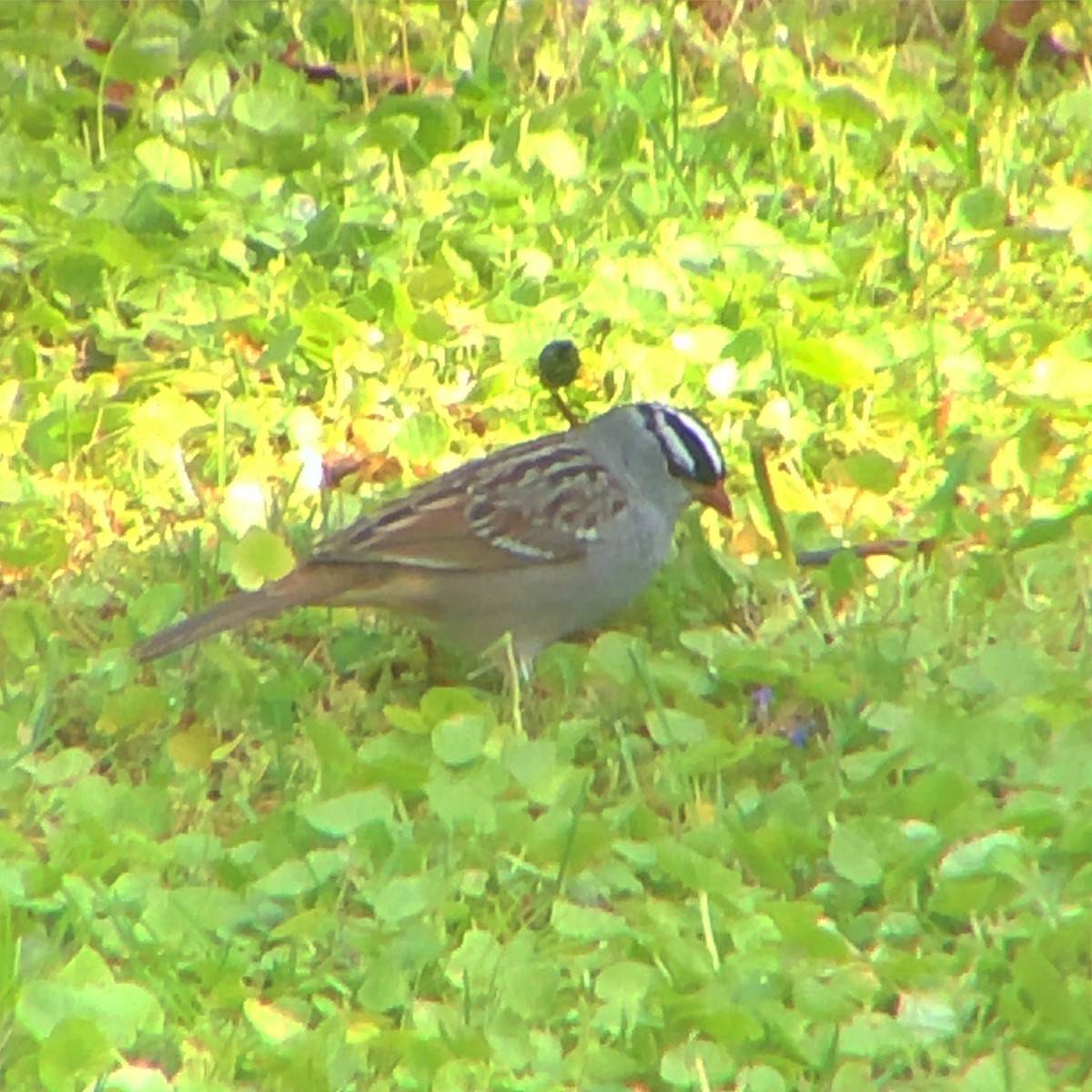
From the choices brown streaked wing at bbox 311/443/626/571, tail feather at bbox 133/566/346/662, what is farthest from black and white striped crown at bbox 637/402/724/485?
tail feather at bbox 133/566/346/662

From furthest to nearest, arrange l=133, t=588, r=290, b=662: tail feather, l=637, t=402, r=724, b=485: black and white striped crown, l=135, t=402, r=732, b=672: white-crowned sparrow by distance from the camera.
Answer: l=637, t=402, r=724, b=485: black and white striped crown < l=135, t=402, r=732, b=672: white-crowned sparrow < l=133, t=588, r=290, b=662: tail feather

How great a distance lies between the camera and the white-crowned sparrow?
17.2 feet

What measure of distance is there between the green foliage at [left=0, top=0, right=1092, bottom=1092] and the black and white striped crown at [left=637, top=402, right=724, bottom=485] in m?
0.16

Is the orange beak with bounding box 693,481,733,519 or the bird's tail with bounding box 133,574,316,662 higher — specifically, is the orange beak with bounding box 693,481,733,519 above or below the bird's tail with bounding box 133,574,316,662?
below

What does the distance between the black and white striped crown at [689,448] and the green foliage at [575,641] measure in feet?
0.51

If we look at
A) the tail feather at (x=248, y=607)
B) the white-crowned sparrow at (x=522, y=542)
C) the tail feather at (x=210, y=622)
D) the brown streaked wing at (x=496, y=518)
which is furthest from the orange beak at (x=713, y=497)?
the tail feather at (x=210, y=622)

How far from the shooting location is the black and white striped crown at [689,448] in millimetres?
5664

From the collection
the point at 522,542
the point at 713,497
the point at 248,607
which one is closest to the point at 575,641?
the point at 522,542

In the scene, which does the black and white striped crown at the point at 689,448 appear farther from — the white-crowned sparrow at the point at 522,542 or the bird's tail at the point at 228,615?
the bird's tail at the point at 228,615

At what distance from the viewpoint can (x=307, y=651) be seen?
18.1 feet

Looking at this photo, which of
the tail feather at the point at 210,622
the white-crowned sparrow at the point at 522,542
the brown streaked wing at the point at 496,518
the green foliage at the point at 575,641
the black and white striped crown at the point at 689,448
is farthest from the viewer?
the black and white striped crown at the point at 689,448

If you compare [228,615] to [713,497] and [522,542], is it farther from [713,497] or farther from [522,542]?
Result: [713,497]

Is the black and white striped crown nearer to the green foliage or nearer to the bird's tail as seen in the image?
the green foliage

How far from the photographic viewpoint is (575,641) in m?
5.75
